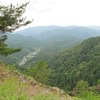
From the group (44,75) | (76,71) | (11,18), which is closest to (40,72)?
(44,75)

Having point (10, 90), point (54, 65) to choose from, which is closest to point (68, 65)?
point (54, 65)

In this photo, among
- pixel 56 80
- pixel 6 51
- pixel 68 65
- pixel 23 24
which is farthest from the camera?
pixel 68 65

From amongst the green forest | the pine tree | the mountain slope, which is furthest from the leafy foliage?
the mountain slope

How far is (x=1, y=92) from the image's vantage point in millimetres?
4809

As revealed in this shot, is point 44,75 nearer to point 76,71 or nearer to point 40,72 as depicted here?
point 40,72

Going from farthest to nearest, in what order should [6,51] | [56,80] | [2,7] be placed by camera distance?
[56,80]
[6,51]
[2,7]

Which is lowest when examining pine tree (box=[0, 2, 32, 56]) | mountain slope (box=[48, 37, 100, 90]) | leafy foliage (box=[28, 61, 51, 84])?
mountain slope (box=[48, 37, 100, 90])

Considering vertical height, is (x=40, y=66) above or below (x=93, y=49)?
above

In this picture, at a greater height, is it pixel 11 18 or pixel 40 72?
pixel 11 18

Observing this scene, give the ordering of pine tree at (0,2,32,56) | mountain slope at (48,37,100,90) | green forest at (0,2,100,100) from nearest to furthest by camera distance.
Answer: green forest at (0,2,100,100)
pine tree at (0,2,32,56)
mountain slope at (48,37,100,90)

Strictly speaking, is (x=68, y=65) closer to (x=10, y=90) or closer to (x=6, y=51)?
(x=6, y=51)

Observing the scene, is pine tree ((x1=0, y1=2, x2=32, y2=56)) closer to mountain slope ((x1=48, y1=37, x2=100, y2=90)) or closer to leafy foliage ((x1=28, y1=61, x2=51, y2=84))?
leafy foliage ((x1=28, y1=61, x2=51, y2=84))

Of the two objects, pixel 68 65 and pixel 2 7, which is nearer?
pixel 2 7

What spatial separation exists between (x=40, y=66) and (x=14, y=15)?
48.7 metres
